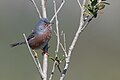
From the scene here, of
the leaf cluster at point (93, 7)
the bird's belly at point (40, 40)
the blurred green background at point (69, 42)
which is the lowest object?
the blurred green background at point (69, 42)

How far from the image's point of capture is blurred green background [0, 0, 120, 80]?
525 inches

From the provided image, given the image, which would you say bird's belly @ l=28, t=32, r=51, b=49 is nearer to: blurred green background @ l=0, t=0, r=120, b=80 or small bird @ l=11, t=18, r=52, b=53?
small bird @ l=11, t=18, r=52, b=53

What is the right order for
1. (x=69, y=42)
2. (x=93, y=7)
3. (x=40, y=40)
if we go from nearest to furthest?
(x=93, y=7) < (x=40, y=40) < (x=69, y=42)

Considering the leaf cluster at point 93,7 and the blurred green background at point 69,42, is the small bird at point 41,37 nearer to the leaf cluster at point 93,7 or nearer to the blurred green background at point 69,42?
the leaf cluster at point 93,7

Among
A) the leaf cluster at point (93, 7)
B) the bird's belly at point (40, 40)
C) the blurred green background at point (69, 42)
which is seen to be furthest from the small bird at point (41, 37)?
the blurred green background at point (69, 42)

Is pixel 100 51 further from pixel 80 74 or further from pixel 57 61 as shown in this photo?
pixel 57 61

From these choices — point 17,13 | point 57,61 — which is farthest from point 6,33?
point 57,61

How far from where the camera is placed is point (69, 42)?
14258mm

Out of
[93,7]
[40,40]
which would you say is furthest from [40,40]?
[93,7]

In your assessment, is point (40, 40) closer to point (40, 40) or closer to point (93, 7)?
point (40, 40)

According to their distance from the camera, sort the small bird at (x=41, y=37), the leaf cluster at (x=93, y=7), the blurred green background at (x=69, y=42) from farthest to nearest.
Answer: the blurred green background at (x=69, y=42) → the small bird at (x=41, y=37) → the leaf cluster at (x=93, y=7)

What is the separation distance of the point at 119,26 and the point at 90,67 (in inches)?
131

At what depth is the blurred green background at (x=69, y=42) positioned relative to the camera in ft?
43.8

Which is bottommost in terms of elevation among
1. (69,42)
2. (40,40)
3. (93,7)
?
(69,42)
